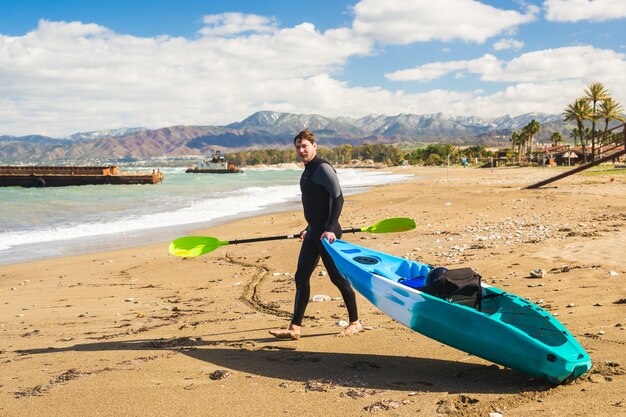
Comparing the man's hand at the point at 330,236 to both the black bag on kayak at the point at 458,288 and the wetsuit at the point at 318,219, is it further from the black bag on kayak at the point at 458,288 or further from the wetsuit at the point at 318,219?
the black bag on kayak at the point at 458,288

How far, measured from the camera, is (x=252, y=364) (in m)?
5.06

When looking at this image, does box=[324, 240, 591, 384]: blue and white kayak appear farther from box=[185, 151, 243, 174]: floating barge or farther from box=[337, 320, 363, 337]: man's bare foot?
box=[185, 151, 243, 174]: floating barge

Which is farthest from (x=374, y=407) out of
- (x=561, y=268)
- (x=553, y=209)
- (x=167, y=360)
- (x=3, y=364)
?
(x=553, y=209)

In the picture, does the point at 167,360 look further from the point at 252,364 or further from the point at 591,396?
the point at 591,396

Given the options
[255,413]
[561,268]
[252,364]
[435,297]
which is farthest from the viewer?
[561,268]

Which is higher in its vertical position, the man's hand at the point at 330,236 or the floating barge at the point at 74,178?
the floating barge at the point at 74,178

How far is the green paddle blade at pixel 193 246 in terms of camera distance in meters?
7.15

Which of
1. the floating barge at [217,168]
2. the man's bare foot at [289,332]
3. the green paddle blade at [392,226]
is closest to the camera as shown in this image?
the man's bare foot at [289,332]

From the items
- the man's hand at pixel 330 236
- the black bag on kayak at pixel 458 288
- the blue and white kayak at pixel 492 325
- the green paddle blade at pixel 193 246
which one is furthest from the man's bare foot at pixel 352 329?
the green paddle blade at pixel 193 246

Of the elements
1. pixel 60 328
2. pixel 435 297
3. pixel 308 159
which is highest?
pixel 308 159

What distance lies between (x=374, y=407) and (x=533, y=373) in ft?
4.19

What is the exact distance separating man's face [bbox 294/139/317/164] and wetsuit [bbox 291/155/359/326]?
0.06 meters

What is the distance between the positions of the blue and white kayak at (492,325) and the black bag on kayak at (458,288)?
0.16 meters

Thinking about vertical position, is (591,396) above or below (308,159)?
below
